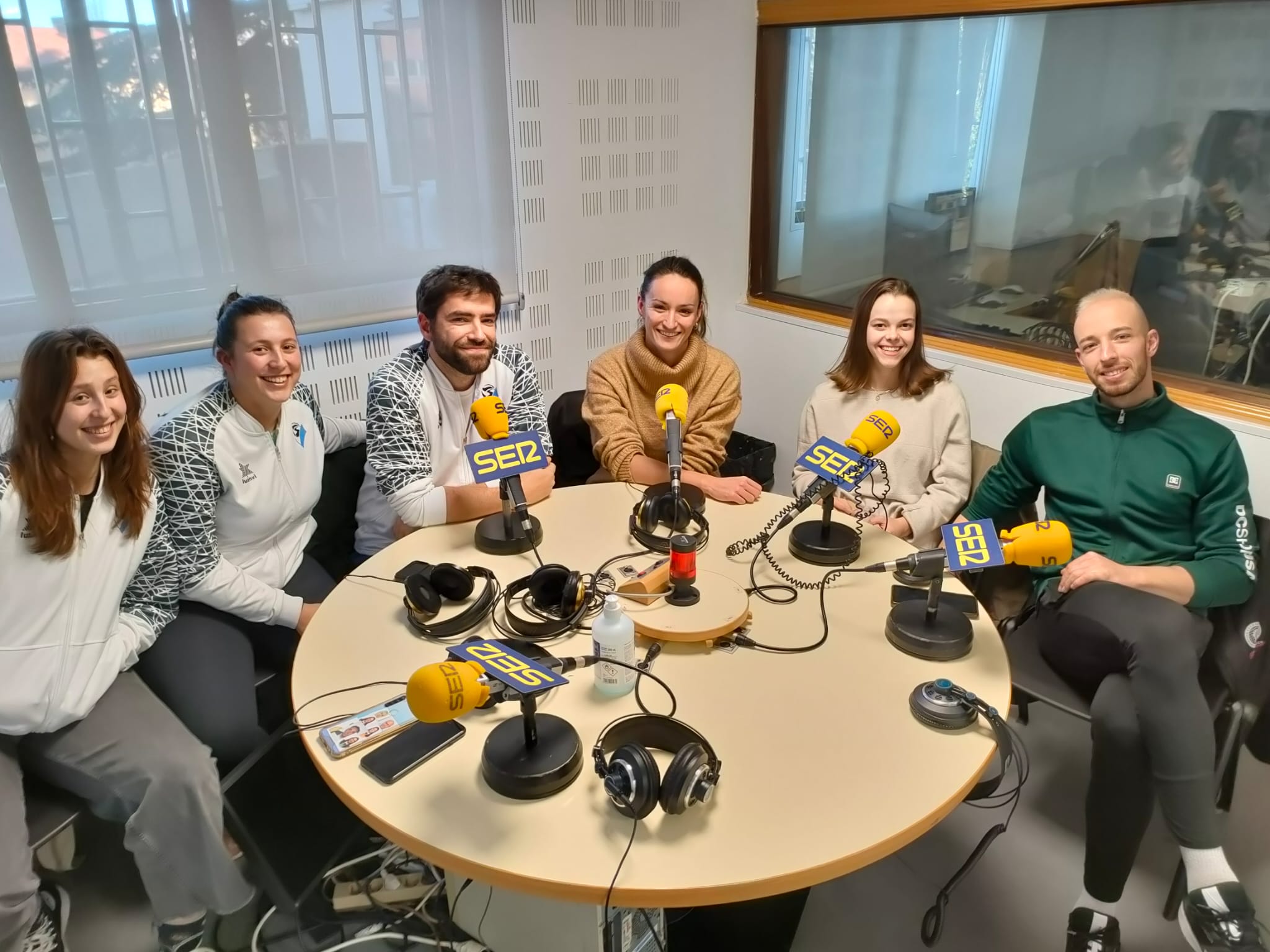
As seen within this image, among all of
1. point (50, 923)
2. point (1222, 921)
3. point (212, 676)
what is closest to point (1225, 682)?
point (1222, 921)

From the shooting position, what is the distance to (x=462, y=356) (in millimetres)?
2176

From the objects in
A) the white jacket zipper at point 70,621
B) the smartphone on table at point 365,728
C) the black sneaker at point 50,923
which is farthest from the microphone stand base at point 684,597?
the black sneaker at point 50,923

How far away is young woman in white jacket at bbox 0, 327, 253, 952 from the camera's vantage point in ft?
5.23

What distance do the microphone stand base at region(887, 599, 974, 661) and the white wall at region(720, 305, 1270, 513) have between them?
91 cm

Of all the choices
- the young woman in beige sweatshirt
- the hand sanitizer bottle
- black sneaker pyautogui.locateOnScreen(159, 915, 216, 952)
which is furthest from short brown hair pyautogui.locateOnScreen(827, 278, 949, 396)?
black sneaker pyautogui.locateOnScreen(159, 915, 216, 952)

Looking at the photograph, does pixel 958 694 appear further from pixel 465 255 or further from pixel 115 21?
pixel 115 21

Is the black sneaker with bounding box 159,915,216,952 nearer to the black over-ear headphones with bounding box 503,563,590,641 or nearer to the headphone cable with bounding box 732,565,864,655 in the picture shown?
the black over-ear headphones with bounding box 503,563,590,641

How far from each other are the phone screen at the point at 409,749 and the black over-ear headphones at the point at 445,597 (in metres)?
0.24

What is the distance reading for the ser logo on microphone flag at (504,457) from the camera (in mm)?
1751

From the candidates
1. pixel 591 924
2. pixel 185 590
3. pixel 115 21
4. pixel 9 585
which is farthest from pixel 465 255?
pixel 591 924

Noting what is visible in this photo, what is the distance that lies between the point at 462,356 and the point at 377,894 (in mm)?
1263

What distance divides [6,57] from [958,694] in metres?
2.53

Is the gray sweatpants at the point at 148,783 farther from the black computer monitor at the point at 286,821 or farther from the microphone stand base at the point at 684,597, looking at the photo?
the microphone stand base at the point at 684,597

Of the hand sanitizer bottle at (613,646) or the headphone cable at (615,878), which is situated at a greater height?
the hand sanitizer bottle at (613,646)
